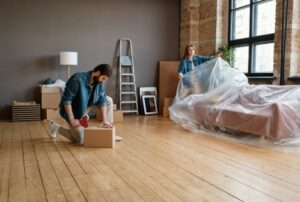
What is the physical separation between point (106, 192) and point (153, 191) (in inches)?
14.4

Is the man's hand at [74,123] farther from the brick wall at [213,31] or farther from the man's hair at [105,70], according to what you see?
the brick wall at [213,31]

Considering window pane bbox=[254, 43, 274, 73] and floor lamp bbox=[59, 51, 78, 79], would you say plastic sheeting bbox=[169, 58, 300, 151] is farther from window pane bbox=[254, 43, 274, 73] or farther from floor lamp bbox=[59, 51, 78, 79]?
floor lamp bbox=[59, 51, 78, 79]

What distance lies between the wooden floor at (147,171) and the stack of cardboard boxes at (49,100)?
1838 millimetres

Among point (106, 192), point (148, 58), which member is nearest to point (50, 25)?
point (148, 58)

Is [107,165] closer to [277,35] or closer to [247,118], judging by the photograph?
[247,118]

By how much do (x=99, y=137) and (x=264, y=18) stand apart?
13.0 ft

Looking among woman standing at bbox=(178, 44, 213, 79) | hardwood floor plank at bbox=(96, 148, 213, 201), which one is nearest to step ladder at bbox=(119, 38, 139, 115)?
woman standing at bbox=(178, 44, 213, 79)

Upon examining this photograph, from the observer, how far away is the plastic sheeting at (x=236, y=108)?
4000 millimetres

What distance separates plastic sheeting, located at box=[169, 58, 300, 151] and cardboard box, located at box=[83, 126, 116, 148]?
5.72 feet

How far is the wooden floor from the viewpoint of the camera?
2533 millimetres

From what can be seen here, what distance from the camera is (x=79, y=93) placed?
13.2 feet

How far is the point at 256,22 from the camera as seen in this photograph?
639 cm

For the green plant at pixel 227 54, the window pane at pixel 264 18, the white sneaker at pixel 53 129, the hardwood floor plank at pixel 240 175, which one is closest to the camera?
the hardwood floor plank at pixel 240 175

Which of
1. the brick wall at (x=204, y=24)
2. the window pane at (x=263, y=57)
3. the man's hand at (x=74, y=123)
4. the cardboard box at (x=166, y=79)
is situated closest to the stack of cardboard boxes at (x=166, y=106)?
the cardboard box at (x=166, y=79)
